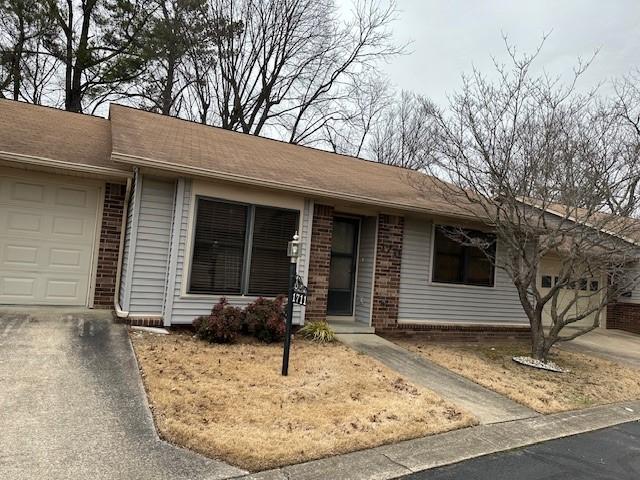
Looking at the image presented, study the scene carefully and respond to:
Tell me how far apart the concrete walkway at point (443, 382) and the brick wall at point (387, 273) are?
2.35ft

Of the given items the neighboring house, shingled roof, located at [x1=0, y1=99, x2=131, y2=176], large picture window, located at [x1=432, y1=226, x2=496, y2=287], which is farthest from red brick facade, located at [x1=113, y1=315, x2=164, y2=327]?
large picture window, located at [x1=432, y1=226, x2=496, y2=287]

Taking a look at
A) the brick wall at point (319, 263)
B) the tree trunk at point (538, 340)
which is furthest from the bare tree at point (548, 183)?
the brick wall at point (319, 263)

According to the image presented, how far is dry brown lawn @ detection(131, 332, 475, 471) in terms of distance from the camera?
3.83 m

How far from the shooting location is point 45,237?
789cm

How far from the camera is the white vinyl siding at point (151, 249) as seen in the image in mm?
7199

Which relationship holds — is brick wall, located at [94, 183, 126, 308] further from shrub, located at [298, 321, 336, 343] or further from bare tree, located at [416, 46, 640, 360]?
bare tree, located at [416, 46, 640, 360]

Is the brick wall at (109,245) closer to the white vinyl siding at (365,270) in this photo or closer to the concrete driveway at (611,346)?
the white vinyl siding at (365,270)

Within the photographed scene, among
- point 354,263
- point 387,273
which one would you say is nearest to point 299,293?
point 387,273

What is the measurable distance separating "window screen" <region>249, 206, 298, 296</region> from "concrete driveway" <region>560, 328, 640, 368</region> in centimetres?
680

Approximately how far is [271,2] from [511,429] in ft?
74.3

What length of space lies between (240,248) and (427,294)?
4.19m

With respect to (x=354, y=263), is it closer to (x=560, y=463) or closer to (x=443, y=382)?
(x=443, y=382)

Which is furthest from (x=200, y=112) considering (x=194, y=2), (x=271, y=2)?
(x=271, y=2)

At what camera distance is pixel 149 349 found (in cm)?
611
